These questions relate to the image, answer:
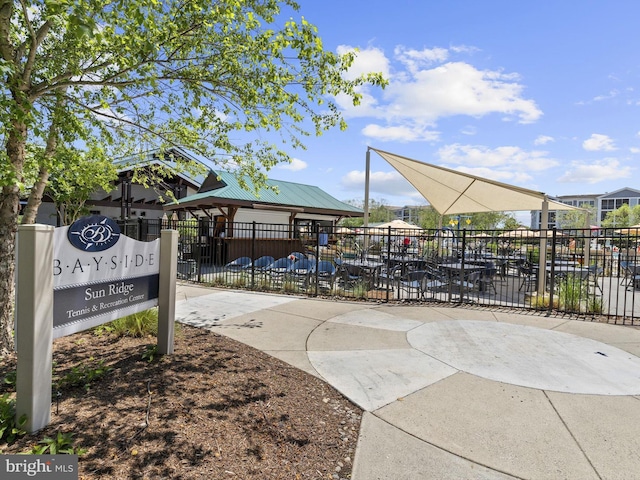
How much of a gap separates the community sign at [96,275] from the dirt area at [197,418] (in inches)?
26.3

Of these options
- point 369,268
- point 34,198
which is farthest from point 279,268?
point 34,198

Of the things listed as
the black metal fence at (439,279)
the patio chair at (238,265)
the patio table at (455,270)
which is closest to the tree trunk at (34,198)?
the black metal fence at (439,279)

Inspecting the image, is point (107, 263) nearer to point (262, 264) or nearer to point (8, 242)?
point (8, 242)

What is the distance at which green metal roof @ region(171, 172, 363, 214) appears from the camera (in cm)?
1718

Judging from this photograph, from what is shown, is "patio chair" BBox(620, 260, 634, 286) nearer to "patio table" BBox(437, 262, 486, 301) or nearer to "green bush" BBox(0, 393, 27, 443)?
"patio table" BBox(437, 262, 486, 301)

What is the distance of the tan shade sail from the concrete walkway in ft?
16.7

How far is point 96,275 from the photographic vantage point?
336 cm

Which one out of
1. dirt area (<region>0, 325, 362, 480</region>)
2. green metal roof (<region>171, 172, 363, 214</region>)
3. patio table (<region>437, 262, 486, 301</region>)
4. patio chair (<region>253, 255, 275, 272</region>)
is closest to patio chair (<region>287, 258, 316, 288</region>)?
patio chair (<region>253, 255, 275, 272</region>)

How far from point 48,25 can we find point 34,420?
13.5ft

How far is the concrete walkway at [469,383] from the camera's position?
2.74m

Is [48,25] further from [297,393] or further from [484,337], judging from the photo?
[484,337]

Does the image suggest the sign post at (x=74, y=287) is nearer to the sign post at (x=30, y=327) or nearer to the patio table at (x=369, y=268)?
the sign post at (x=30, y=327)

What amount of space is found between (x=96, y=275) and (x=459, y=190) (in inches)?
490

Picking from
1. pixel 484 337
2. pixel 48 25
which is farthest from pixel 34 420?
pixel 484 337
